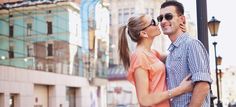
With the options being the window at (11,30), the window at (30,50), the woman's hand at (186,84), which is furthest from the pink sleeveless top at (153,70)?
the window at (30,50)

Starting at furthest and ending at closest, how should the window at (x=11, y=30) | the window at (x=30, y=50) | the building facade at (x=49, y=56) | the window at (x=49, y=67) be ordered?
the window at (x=49, y=67), the window at (x=30, y=50), the window at (x=11, y=30), the building facade at (x=49, y=56)

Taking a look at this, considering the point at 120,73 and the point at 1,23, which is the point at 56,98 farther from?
the point at 120,73

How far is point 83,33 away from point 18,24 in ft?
39.2

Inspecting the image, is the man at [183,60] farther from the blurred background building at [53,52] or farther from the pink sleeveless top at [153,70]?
the blurred background building at [53,52]

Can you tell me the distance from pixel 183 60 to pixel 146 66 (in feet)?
0.86

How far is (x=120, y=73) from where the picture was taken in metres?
81.9

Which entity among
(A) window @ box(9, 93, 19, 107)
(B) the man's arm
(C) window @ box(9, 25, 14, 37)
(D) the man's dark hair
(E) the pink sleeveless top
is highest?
(C) window @ box(9, 25, 14, 37)

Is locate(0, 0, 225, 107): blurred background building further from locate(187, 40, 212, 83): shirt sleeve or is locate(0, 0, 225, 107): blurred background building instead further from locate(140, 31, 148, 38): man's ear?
locate(187, 40, 212, 83): shirt sleeve

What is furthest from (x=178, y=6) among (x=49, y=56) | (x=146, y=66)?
(x=49, y=56)

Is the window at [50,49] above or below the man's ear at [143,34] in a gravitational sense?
above

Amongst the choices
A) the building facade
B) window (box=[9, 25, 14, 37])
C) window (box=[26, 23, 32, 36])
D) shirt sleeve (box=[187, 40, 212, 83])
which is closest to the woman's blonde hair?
shirt sleeve (box=[187, 40, 212, 83])

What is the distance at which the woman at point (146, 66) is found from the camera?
3.40 metres

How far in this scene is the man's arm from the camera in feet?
10.6

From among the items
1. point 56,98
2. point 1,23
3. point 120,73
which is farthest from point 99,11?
point 120,73
